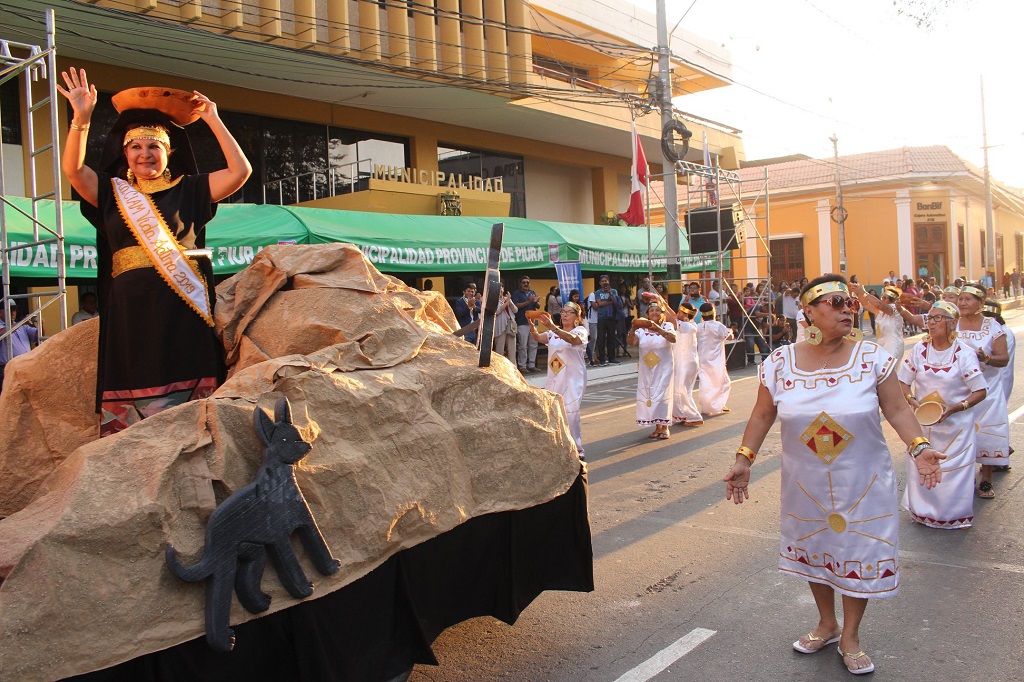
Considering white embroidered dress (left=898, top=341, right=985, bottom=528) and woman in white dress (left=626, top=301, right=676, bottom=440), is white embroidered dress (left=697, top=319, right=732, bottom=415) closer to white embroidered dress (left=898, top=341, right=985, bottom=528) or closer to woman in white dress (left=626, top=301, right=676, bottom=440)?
woman in white dress (left=626, top=301, right=676, bottom=440)

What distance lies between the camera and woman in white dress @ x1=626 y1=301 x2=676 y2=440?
10109 mm

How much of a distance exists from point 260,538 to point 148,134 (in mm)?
1947

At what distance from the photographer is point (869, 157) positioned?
41.5 metres

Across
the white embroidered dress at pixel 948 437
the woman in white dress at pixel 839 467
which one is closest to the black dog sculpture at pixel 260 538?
the woman in white dress at pixel 839 467

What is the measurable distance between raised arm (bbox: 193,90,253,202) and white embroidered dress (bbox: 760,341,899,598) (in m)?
2.64

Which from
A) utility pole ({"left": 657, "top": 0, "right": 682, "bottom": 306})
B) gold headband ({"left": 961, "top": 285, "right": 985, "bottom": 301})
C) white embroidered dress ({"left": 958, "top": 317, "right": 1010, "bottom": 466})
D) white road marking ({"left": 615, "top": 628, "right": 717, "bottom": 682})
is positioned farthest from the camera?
utility pole ({"left": 657, "top": 0, "right": 682, "bottom": 306})

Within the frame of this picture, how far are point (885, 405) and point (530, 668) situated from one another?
77.5 inches

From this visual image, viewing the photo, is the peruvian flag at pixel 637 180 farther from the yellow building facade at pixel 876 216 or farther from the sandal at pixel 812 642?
the yellow building facade at pixel 876 216

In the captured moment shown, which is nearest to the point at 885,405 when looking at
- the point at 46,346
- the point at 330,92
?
Answer: the point at 46,346

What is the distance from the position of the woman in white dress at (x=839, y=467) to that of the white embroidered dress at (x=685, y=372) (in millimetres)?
6692

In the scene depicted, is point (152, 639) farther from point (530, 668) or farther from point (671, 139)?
point (671, 139)

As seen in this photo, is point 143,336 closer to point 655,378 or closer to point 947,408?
point 947,408

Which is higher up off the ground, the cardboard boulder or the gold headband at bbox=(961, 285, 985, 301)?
the gold headband at bbox=(961, 285, 985, 301)

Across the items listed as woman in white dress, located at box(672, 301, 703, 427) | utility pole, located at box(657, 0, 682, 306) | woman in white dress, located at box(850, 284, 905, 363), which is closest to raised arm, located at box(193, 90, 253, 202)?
woman in white dress, located at box(850, 284, 905, 363)
